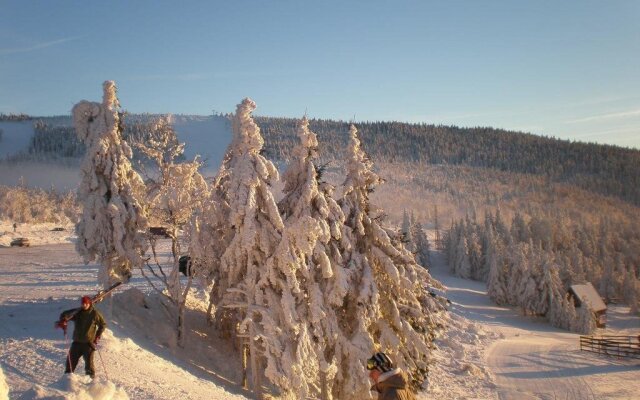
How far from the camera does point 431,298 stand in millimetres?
24078

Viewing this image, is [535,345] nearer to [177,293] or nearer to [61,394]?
[177,293]

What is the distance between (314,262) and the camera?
20.9 m

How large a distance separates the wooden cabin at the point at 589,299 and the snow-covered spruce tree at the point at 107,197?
54.7 meters

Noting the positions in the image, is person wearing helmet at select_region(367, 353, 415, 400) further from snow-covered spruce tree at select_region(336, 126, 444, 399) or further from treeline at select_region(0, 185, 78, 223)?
treeline at select_region(0, 185, 78, 223)

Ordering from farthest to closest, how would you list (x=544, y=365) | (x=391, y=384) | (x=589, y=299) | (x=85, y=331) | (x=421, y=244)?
(x=421, y=244), (x=589, y=299), (x=544, y=365), (x=85, y=331), (x=391, y=384)

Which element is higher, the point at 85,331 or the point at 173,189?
the point at 173,189

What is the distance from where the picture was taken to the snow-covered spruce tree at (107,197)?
2030 cm

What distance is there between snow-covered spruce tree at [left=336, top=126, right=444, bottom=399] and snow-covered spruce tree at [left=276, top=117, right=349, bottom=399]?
705 millimetres

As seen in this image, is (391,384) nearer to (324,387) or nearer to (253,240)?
(253,240)

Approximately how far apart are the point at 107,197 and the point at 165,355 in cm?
736

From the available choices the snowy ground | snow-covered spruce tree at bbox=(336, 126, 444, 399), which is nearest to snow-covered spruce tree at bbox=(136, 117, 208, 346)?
the snowy ground

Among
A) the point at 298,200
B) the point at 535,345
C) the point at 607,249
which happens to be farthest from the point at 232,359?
the point at 607,249

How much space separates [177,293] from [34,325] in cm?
539

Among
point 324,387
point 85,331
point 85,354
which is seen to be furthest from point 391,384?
point 324,387
